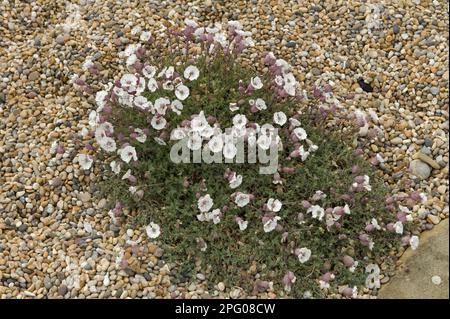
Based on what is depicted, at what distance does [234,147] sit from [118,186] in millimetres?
862

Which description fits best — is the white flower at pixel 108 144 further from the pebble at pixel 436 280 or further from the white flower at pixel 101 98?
the pebble at pixel 436 280

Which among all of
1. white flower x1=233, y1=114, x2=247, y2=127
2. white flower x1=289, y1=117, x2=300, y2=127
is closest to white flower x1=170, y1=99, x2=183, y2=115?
white flower x1=233, y1=114, x2=247, y2=127

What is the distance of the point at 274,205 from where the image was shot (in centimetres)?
409

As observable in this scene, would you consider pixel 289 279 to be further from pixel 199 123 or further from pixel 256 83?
pixel 256 83

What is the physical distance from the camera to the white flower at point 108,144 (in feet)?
14.1

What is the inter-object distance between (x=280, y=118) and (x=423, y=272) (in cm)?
139

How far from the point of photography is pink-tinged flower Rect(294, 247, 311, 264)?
3941 mm

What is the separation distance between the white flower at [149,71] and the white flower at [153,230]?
41.7 inches

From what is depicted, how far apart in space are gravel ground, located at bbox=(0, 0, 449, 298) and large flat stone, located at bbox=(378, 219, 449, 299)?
101mm

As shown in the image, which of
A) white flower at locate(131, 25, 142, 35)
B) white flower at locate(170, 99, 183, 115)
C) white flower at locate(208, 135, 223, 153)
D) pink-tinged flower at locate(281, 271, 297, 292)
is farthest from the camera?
white flower at locate(131, 25, 142, 35)

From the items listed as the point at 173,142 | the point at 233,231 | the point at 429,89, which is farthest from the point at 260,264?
the point at 429,89

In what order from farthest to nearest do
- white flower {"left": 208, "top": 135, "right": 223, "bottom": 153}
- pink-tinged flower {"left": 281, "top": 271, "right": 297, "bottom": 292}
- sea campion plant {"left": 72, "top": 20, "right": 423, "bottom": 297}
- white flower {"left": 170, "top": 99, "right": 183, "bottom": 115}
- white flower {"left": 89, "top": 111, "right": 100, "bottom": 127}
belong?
1. white flower {"left": 89, "top": 111, "right": 100, "bottom": 127}
2. white flower {"left": 170, "top": 99, "right": 183, "bottom": 115}
3. white flower {"left": 208, "top": 135, "right": 223, "bottom": 153}
4. sea campion plant {"left": 72, "top": 20, "right": 423, "bottom": 297}
5. pink-tinged flower {"left": 281, "top": 271, "right": 297, "bottom": 292}

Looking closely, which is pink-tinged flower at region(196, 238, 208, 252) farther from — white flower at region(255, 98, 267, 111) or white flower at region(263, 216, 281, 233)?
white flower at region(255, 98, 267, 111)

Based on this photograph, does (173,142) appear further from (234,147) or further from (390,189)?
(390,189)
